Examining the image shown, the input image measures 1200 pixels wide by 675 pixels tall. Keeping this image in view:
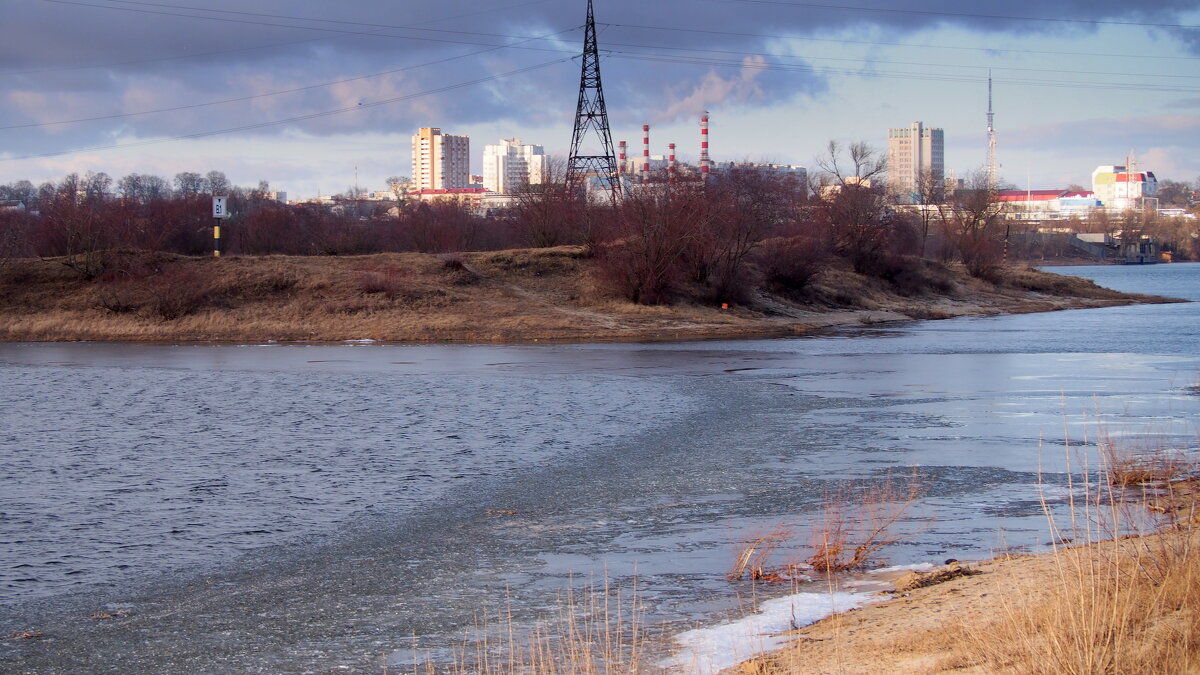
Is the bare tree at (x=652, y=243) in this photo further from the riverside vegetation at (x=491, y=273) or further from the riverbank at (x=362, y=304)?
the riverbank at (x=362, y=304)

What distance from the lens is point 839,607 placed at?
8.90m

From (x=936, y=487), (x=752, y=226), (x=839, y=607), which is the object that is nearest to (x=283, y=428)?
(x=936, y=487)

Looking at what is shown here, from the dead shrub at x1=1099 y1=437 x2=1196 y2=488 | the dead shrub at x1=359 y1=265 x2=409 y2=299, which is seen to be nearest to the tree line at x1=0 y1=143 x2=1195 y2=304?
the dead shrub at x1=359 y1=265 x2=409 y2=299

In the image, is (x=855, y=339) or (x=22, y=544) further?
(x=855, y=339)

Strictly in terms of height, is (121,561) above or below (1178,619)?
below

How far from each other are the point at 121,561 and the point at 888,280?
6344cm

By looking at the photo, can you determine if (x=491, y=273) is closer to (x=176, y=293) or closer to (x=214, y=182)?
(x=176, y=293)

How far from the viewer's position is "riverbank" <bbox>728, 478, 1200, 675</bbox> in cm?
577

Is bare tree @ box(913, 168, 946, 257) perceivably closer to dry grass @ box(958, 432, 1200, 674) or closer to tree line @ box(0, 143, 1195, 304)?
tree line @ box(0, 143, 1195, 304)

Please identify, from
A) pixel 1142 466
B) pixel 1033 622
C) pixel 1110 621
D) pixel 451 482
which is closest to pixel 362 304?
pixel 451 482

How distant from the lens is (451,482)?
1562cm

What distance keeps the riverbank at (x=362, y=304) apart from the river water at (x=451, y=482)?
13.6m

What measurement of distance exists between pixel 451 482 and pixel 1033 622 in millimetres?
10263

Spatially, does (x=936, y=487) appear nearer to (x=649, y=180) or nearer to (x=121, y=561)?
(x=121, y=561)
